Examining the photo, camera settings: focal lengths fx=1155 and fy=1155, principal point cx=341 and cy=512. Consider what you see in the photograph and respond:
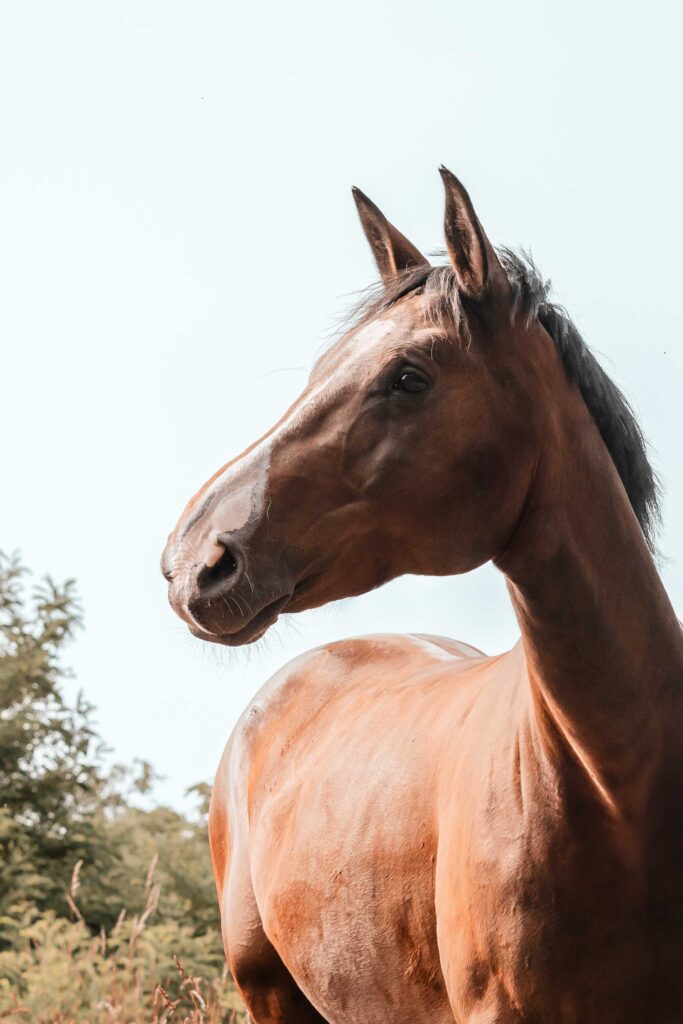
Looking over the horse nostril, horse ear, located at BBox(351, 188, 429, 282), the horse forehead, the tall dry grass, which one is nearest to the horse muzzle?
the horse nostril

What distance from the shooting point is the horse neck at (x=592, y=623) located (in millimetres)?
2297

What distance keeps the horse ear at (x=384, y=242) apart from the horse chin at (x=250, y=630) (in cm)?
103

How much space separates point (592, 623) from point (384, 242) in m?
1.19

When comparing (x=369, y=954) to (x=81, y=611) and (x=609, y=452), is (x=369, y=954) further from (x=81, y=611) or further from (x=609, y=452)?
(x=81, y=611)

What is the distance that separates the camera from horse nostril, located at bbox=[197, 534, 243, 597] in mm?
2115

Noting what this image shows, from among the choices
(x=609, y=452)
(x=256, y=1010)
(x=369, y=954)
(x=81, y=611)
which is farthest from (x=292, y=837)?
(x=81, y=611)

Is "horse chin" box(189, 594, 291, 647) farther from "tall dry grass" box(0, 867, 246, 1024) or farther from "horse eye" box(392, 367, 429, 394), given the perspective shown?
"tall dry grass" box(0, 867, 246, 1024)

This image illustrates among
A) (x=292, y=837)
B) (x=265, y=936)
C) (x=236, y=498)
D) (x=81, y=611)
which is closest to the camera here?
(x=236, y=498)

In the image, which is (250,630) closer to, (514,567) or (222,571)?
(222,571)

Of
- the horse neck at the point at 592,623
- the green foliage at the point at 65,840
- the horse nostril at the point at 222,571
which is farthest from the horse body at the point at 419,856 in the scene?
the green foliage at the point at 65,840

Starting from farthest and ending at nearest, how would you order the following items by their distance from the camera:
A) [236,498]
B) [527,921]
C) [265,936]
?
[265,936]
[527,921]
[236,498]

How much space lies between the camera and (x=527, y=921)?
7.66 feet

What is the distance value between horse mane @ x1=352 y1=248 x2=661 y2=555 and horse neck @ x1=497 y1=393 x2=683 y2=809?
96mm

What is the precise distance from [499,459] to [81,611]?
813cm
